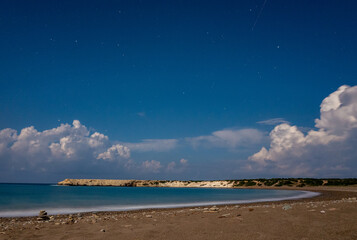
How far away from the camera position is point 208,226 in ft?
34.4

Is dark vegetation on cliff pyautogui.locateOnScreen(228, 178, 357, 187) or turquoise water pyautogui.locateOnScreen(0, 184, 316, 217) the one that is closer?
turquoise water pyautogui.locateOnScreen(0, 184, 316, 217)

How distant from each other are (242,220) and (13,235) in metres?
9.32

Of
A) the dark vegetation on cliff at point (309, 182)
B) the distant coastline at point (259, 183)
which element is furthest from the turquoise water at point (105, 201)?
the distant coastline at point (259, 183)

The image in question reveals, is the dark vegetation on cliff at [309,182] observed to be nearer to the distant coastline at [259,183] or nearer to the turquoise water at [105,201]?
the distant coastline at [259,183]

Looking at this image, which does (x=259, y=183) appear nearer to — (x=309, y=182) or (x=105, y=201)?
(x=309, y=182)

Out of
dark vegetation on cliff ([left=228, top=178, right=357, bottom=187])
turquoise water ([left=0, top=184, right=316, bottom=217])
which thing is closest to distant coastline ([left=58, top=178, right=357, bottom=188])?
dark vegetation on cliff ([left=228, top=178, right=357, bottom=187])

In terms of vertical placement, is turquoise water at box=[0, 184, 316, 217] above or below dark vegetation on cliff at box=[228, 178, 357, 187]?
above

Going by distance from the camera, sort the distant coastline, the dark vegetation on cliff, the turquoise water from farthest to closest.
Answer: the distant coastline < the dark vegetation on cliff < the turquoise water

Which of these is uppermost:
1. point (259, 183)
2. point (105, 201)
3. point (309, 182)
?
point (105, 201)

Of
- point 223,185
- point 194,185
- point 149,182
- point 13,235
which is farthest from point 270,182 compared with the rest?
point 13,235

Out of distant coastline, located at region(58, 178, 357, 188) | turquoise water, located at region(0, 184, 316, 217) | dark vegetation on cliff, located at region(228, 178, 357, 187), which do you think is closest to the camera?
turquoise water, located at region(0, 184, 316, 217)

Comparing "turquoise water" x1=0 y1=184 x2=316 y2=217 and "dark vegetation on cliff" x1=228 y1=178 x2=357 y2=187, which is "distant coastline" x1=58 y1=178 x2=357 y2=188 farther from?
"turquoise water" x1=0 y1=184 x2=316 y2=217

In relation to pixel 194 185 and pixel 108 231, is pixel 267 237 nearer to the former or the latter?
pixel 108 231

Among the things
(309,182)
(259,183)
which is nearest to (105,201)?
(309,182)
